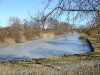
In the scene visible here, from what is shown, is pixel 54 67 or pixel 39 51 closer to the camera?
pixel 54 67

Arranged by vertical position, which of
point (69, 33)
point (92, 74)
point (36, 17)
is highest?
point (36, 17)

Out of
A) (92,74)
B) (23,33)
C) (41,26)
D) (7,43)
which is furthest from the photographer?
(23,33)

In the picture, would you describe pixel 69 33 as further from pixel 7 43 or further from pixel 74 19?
pixel 7 43

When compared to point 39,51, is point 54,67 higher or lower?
lower

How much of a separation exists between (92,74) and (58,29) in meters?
1.95

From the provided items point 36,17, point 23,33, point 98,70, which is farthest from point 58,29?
point 23,33

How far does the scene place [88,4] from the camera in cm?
736

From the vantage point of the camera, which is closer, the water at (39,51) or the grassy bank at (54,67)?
the grassy bank at (54,67)

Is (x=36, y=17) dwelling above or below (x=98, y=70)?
above

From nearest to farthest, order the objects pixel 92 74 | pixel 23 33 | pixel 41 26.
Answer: pixel 92 74, pixel 41 26, pixel 23 33

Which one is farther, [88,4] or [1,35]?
[1,35]

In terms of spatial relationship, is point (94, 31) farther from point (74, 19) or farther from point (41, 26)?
point (41, 26)

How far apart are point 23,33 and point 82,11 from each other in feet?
158

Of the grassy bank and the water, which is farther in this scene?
the water
